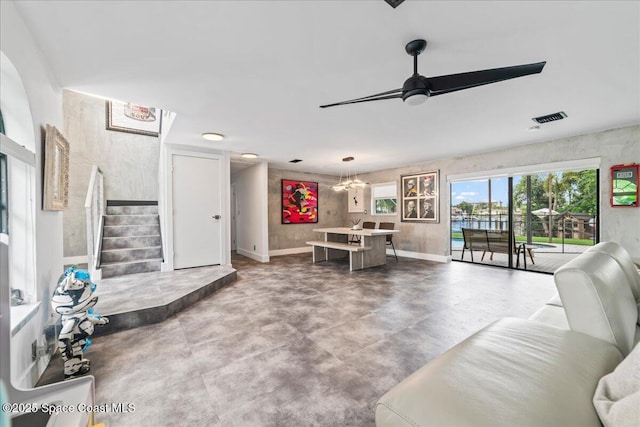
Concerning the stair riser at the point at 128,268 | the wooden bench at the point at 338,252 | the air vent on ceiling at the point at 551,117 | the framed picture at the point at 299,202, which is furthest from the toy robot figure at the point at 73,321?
the air vent on ceiling at the point at 551,117

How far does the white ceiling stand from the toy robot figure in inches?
70.0

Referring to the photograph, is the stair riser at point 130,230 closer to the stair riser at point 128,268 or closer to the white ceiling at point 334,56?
the stair riser at point 128,268

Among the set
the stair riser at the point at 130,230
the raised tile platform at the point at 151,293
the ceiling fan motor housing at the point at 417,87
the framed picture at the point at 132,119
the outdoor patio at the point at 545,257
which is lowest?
the outdoor patio at the point at 545,257

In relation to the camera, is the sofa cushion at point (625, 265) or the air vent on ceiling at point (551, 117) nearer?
the sofa cushion at point (625, 265)

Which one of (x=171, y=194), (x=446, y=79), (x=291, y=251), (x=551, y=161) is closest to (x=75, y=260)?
(x=171, y=194)

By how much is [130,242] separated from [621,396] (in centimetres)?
569

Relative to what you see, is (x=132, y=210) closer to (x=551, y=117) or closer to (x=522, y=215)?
(x=551, y=117)

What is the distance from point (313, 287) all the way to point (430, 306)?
5.54 ft

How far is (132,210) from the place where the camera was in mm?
5309

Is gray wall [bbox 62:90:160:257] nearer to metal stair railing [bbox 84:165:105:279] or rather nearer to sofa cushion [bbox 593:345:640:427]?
metal stair railing [bbox 84:165:105:279]

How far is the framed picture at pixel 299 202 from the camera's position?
7.07 metres

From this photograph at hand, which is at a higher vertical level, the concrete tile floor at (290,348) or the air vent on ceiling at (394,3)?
the air vent on ceiling at (394,3)

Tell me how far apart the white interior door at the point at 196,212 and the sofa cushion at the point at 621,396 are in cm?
505

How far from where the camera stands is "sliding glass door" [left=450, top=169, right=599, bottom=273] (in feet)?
17.1
